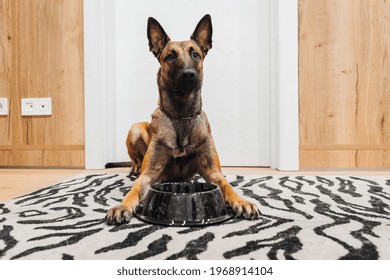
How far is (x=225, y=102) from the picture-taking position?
9.07ft

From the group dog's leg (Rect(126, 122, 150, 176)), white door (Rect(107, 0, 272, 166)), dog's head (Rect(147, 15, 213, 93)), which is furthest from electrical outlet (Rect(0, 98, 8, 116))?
dog's head (Rect(147, 15, 213, 93))

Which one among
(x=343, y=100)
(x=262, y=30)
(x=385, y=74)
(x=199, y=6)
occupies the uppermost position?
(x=199, y=6)

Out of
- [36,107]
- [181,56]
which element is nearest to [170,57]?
[181,56]

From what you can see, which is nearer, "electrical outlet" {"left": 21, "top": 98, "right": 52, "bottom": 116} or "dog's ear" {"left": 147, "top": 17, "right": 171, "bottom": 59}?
"dog's ear" {"left": 147, "top": 17, "right": 171, "bottom": 59}

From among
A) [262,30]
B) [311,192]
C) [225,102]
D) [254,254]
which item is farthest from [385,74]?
[254,254]

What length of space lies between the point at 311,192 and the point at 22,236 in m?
1.30

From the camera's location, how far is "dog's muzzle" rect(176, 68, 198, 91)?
1443mm

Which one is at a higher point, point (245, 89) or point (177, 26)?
point (177, 26)

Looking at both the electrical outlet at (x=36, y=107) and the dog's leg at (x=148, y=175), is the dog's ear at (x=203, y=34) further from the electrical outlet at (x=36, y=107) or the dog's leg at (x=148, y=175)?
the electrical outlet at (x=36, y=107)

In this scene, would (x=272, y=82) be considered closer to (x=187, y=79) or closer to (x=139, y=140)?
(x=139, y=140)

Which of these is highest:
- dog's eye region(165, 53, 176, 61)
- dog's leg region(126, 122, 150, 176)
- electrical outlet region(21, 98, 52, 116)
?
dog's eye region(165, 53, 176, 61)

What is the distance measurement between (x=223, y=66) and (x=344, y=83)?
0.94m

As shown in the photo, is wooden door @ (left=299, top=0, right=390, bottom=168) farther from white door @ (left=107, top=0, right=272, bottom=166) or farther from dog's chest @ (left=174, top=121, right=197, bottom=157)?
dog's chest @ (left=174, top=121, right=197, bottom=157)

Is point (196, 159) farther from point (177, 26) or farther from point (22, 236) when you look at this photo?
point (177, 26)
